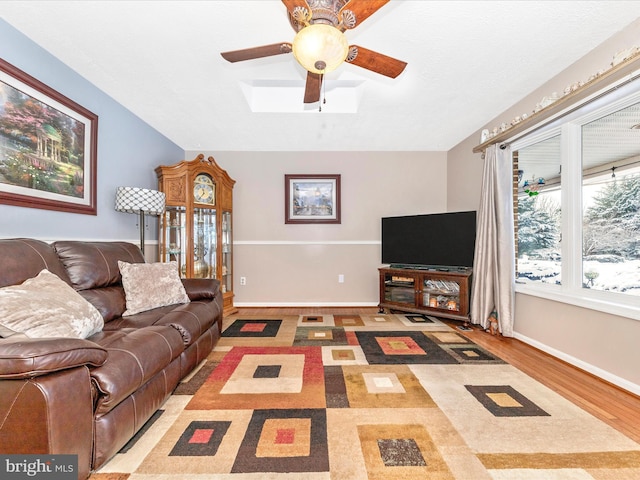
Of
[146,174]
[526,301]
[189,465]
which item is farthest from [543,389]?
[146,174]

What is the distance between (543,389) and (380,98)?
272cm

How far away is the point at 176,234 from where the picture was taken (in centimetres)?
371

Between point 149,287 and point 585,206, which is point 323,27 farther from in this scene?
point 585,206

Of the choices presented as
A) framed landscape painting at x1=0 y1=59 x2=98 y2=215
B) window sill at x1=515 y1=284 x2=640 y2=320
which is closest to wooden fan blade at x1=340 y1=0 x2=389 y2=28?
framed landscape painting at x1=0 y1=59 x2=98 y2=215

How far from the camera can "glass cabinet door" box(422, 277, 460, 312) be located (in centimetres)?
365

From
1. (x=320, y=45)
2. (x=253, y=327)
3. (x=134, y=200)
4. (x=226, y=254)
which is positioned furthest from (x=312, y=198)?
(x=320, y=45)

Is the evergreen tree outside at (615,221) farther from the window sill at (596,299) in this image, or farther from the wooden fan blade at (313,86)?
the wooden fan blade at (313,86)

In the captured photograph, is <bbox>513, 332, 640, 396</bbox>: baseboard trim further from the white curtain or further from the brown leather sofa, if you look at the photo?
the brown leather sofa

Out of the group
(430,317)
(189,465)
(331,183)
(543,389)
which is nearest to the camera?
(189,465)

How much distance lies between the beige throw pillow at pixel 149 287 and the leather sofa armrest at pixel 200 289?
74 millimetres

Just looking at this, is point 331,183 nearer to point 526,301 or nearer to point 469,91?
point 469,91

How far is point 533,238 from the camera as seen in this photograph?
3.01 m

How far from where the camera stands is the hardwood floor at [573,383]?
173cm

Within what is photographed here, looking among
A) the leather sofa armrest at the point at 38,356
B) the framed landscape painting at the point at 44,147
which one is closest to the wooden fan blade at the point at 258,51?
the framed landscape painting at the point at 44,147
